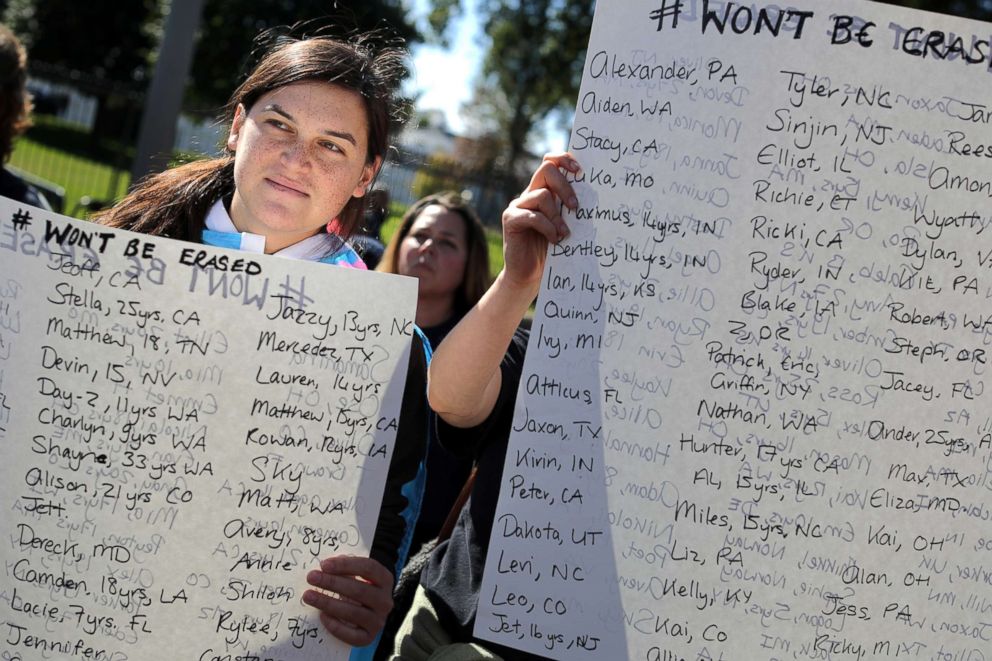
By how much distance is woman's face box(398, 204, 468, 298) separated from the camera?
4305 millimetres

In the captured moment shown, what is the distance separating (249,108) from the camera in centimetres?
241

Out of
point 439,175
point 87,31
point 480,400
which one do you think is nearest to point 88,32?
point 87,31

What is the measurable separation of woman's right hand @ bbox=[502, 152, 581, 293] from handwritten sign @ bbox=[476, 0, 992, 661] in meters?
0.04

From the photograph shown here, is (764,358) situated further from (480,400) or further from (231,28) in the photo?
(231,28)

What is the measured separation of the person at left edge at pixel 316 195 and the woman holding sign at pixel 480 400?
10 centimetres

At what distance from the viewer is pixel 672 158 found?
2.30 meters

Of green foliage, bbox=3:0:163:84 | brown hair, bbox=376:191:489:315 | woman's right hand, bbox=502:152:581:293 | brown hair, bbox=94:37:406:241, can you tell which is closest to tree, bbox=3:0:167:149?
green foliage, bbox=3:0:163:84

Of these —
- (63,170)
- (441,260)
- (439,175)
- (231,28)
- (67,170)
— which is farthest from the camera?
(231,28)

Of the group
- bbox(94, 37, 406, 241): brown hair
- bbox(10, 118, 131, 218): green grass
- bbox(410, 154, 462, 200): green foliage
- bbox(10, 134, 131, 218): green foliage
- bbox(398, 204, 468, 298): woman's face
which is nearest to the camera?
bbox(94, 37, 406, 241): brown hair

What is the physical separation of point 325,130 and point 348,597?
101 centimetres

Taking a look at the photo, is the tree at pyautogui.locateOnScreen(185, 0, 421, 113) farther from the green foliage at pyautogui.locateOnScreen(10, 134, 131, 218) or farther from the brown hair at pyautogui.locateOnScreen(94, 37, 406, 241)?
the brown hair at pyautogui.locateOnScreen(94, 37, 406, 241)

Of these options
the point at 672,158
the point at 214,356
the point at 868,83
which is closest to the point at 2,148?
the point at 214,356

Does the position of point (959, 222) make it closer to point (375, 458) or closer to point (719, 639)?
point (719, 639)

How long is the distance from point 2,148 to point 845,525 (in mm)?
3115
